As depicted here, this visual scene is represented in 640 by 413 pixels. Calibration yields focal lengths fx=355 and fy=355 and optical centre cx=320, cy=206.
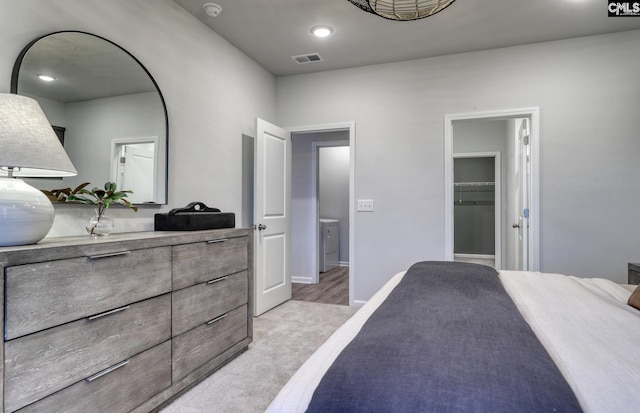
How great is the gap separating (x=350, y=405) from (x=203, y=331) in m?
1.56

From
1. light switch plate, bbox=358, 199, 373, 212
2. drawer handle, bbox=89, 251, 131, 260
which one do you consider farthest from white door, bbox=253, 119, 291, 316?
drawer handle, bbox=89, 251, 131, 260

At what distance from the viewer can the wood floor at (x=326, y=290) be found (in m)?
4.07

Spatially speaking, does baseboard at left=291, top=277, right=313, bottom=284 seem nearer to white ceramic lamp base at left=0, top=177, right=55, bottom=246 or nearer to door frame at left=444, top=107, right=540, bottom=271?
door frame at left=444, top=107, right=540, bottom=271

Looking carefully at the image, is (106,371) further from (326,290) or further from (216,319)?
(326,290)

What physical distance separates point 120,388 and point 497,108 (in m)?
3.52

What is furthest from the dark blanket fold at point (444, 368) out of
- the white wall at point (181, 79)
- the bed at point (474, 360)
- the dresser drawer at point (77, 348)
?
the white wall at point (181, 79)

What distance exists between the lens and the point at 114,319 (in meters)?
1.52

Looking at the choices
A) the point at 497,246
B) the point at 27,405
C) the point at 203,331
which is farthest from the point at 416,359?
the point at 497,246

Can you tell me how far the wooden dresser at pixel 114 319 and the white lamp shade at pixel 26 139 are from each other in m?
0.31

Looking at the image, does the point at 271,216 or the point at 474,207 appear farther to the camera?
the point at 474,207

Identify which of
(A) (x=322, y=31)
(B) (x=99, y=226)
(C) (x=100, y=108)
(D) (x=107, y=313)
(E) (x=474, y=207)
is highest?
(A) (x=322, y=31)

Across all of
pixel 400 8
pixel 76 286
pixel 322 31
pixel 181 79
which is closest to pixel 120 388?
pixel 76 286

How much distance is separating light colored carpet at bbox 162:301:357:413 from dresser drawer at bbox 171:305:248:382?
0.45 feet

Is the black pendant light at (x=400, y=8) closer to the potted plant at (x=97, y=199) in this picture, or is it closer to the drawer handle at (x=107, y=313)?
the potted plant at (x=97, y=199)
